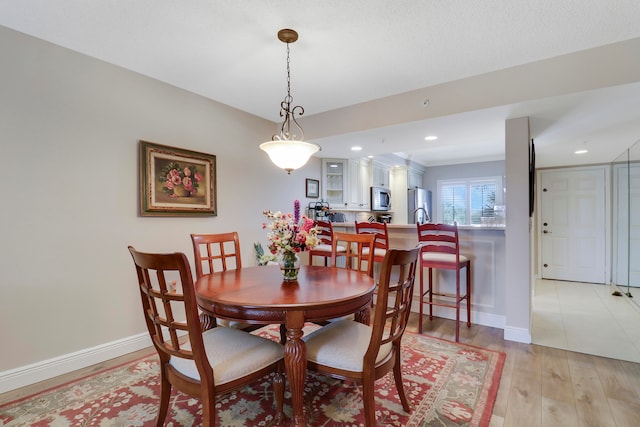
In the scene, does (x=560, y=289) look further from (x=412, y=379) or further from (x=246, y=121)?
(x=246, y=121)

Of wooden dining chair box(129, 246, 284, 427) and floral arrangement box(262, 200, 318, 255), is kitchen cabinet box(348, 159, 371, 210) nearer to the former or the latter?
floral arrangement box(262, 200, 318, 255)

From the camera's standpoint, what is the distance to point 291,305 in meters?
1.42

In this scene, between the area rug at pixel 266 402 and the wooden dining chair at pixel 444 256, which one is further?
the wooden dining chair at pixel 444 256

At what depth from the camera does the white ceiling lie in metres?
1.86

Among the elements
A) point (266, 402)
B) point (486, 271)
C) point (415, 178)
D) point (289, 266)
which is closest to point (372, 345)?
point (289, 266)

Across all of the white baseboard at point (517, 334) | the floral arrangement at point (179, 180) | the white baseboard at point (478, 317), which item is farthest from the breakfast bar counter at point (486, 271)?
the floral arrangement at point (179, 180)

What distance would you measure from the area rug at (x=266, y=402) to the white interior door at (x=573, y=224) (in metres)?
4.29

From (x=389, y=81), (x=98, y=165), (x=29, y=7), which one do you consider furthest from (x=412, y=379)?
(x=29, y=7)

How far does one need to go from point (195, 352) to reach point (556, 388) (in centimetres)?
228

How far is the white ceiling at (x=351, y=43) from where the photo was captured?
73.3 inches

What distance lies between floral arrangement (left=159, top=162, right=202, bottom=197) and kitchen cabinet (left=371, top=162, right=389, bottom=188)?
3.43m

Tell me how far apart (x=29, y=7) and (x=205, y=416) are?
2.55 metres

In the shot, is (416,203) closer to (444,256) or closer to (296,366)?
(444,256)

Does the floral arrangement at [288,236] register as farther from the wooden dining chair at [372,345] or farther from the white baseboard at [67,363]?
the white baseboard at [67,363]
